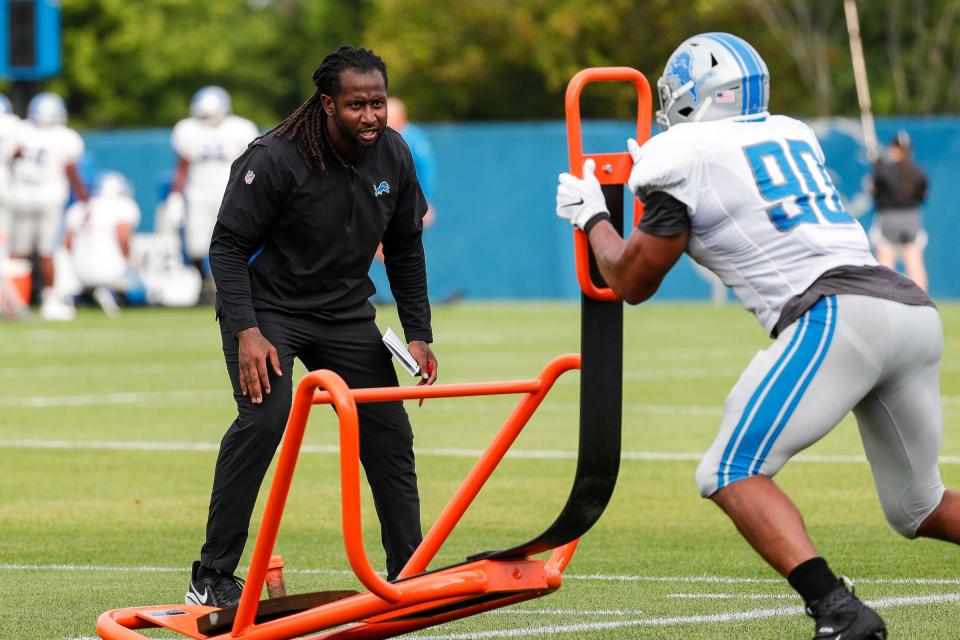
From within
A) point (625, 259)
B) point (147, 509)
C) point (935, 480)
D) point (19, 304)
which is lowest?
point (19, 304)

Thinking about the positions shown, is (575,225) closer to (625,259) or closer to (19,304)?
(625,259)

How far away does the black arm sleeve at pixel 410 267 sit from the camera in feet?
21.2

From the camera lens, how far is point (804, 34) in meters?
41.8

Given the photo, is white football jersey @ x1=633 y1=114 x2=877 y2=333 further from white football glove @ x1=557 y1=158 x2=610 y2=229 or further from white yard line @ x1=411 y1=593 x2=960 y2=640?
white yard line @ x1=411 y1=593 x2=960 y2=640

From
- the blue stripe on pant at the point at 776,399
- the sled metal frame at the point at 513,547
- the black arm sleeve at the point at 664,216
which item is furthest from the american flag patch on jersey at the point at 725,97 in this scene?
the blue stripe on pant at the point at 776,399

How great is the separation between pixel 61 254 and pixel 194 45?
27.4 m


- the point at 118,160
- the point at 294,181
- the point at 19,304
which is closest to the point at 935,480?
the point at 294,181

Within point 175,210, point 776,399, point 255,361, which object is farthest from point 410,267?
point 175,210

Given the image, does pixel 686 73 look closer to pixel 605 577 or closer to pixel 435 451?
pixel 605 577

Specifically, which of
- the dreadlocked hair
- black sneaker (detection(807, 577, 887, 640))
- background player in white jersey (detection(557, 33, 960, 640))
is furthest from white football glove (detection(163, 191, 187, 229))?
black sneaker (detection(807, 577, 887, 640))

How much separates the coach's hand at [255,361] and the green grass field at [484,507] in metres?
0.93

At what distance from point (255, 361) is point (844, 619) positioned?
6.98ft

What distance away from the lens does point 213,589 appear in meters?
6.03

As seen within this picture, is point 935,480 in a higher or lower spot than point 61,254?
higher
